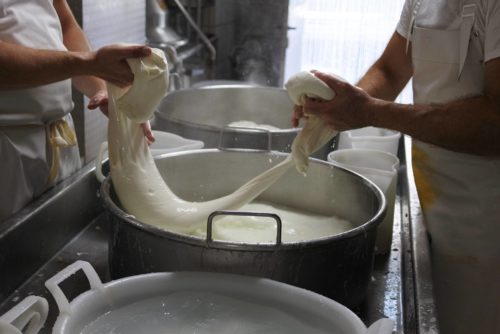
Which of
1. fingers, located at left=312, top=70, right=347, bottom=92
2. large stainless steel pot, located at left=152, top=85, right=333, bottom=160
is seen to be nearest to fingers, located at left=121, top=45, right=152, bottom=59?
fingers, located at left=312, top=70, right=347, bottom=92

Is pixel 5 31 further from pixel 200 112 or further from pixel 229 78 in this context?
pixel 229 78

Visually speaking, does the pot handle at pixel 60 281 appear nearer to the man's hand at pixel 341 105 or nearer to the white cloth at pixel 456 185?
the man's hand at pixel 341 105

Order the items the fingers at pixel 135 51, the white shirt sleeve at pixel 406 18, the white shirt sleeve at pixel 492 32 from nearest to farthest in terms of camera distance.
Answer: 1. the fingers at pixel 135 51
2. the white shirt sleeve at pixel 492 32
3. the white shirt sleeve at pixel 406 18

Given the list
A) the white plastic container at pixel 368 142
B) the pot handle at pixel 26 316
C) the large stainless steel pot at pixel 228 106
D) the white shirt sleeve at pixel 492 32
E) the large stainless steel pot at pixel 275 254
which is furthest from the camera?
the large stainless steel pot at pixel 228 106

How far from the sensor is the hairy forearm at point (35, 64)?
52.8 inches

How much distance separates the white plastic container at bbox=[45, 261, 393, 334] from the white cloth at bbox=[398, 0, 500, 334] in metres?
0.77

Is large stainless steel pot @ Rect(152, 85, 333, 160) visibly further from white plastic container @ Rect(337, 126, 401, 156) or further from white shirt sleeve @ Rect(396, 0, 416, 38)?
white shirt sleeve @ Rect(396, 0, 416, 38)

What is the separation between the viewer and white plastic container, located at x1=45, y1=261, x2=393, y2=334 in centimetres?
97

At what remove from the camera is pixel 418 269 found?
1.42 meters

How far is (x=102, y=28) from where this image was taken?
7.88 ft

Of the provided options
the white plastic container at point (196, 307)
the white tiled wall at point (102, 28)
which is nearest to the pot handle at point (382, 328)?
the white plastic container at point (196, 307)

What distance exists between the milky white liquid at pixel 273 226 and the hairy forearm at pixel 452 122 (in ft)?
1.11

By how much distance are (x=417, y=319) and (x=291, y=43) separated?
12.4 feet

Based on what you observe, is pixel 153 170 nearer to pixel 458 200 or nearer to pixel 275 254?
pixel 275 254
